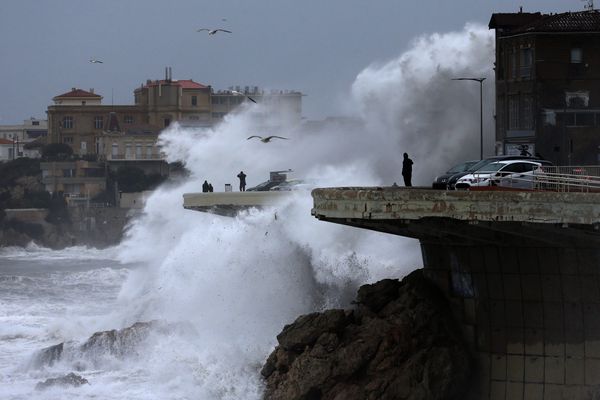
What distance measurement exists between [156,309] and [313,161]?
19.1 meters

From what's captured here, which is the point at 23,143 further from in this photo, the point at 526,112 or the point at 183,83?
the point at 526,112

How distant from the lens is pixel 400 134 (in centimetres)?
5597

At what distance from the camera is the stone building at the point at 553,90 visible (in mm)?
52031

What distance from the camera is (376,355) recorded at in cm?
2528

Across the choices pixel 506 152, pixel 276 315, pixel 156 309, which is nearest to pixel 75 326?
pixel 156 309

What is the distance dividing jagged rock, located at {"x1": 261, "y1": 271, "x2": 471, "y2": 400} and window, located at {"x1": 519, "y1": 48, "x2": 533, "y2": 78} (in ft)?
90.0

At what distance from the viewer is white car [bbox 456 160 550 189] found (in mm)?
28734

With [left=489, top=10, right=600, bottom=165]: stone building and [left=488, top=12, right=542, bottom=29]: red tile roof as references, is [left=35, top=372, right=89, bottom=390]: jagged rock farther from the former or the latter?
[left=488, top=12, right=542, bottom=29]: red tile roof

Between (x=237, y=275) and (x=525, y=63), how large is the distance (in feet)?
70.3

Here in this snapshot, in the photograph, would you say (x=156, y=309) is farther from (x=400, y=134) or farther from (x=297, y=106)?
(x=297, y=106)

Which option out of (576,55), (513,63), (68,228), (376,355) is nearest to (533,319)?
(376,355)

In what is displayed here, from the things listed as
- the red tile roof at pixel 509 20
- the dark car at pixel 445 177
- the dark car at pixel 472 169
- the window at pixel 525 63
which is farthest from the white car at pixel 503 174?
the red tile roof at pixel 509 20

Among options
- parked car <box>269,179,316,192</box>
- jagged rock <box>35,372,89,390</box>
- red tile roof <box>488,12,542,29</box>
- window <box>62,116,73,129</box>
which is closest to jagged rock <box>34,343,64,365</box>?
jagged rock <box>35,372,89,390</box>

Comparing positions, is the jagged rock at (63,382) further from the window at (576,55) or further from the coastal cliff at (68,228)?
the coastal cliff at (68,228)
